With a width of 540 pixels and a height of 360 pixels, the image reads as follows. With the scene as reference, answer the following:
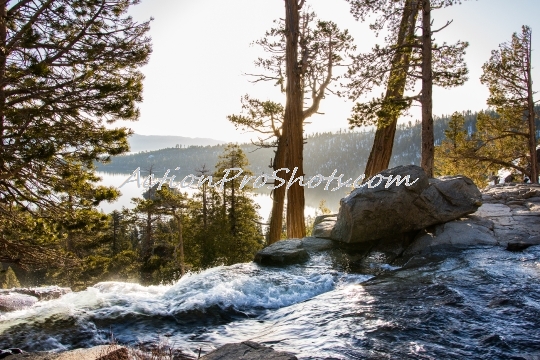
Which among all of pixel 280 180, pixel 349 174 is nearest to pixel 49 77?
pixel 280 180

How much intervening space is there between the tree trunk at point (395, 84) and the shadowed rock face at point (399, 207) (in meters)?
3.79

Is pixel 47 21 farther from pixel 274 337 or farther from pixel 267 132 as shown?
pixel 274 337

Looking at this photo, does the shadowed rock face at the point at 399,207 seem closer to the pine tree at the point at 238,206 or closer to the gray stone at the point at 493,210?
the gray stone at the point at 493,210

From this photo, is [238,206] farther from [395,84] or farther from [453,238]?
[453,238]

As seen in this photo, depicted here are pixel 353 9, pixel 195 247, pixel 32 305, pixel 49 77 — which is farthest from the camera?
pixel 195 247

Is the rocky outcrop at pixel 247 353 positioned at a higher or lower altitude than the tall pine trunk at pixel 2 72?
lower

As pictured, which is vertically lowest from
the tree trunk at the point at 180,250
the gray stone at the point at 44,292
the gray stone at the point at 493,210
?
the tree trunk at the point at 180,250

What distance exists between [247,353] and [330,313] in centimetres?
182

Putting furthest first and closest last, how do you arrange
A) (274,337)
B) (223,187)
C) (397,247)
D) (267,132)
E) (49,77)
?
(223,187), (267,132), (49,77), (397,247), (274,337)

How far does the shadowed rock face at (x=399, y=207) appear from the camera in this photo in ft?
26.0

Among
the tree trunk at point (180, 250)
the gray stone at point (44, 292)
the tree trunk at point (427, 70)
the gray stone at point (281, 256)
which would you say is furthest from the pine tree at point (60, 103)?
the tree trunk at point (180, 250)

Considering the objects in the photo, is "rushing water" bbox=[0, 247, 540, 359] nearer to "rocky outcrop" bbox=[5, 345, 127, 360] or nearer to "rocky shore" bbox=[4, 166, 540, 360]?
"rocky shore" bbox=[4, 166, 540, 360]

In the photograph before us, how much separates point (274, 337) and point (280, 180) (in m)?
8.56

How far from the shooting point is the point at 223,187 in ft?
93.0
